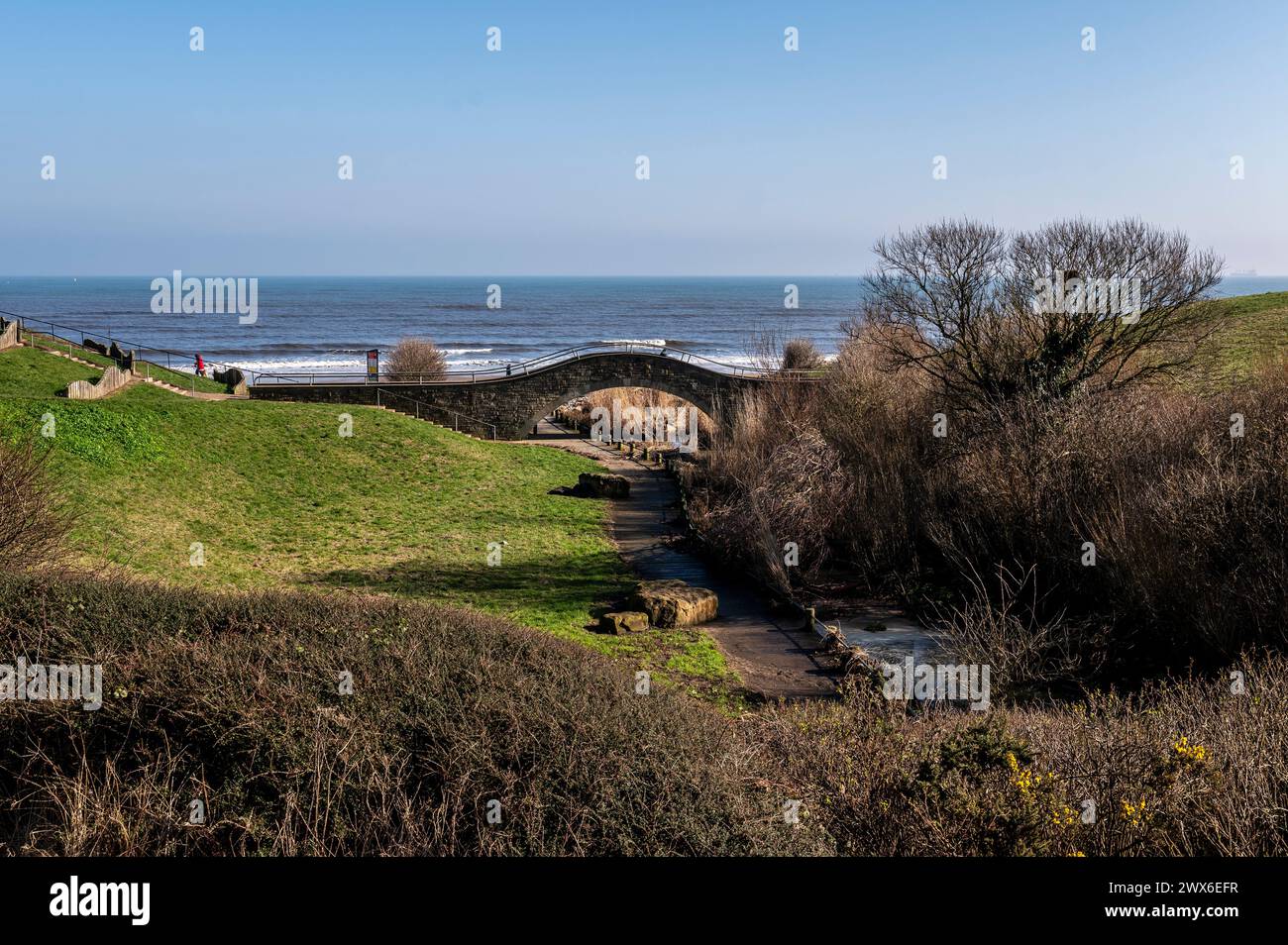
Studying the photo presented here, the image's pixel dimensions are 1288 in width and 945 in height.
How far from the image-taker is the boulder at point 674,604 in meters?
20.3

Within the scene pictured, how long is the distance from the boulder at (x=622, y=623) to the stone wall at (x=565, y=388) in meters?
34.6

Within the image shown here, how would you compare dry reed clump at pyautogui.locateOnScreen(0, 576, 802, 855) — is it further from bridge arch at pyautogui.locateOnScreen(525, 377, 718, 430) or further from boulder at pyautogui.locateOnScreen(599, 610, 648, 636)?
bridge arch at pyautogui.locateOnScreen(525, 377, 718, 430)

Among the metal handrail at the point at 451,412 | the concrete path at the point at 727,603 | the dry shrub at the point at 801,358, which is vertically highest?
the dry shrub at the point at 801,358

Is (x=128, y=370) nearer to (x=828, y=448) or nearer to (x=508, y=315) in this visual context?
(x=828, y=448)

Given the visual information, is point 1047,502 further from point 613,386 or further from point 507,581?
point 613,386

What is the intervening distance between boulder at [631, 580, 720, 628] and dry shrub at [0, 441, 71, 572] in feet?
34.4

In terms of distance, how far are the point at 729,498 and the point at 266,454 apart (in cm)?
1545

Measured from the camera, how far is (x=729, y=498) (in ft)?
97.4

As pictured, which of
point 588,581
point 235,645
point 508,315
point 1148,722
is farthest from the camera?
point 508,315

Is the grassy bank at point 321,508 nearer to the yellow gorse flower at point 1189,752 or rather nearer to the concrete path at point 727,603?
the concrete path at point 727,603

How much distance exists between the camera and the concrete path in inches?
683

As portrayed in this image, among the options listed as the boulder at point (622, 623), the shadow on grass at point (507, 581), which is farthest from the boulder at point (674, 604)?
the shadow on grass at point (507, 581)
